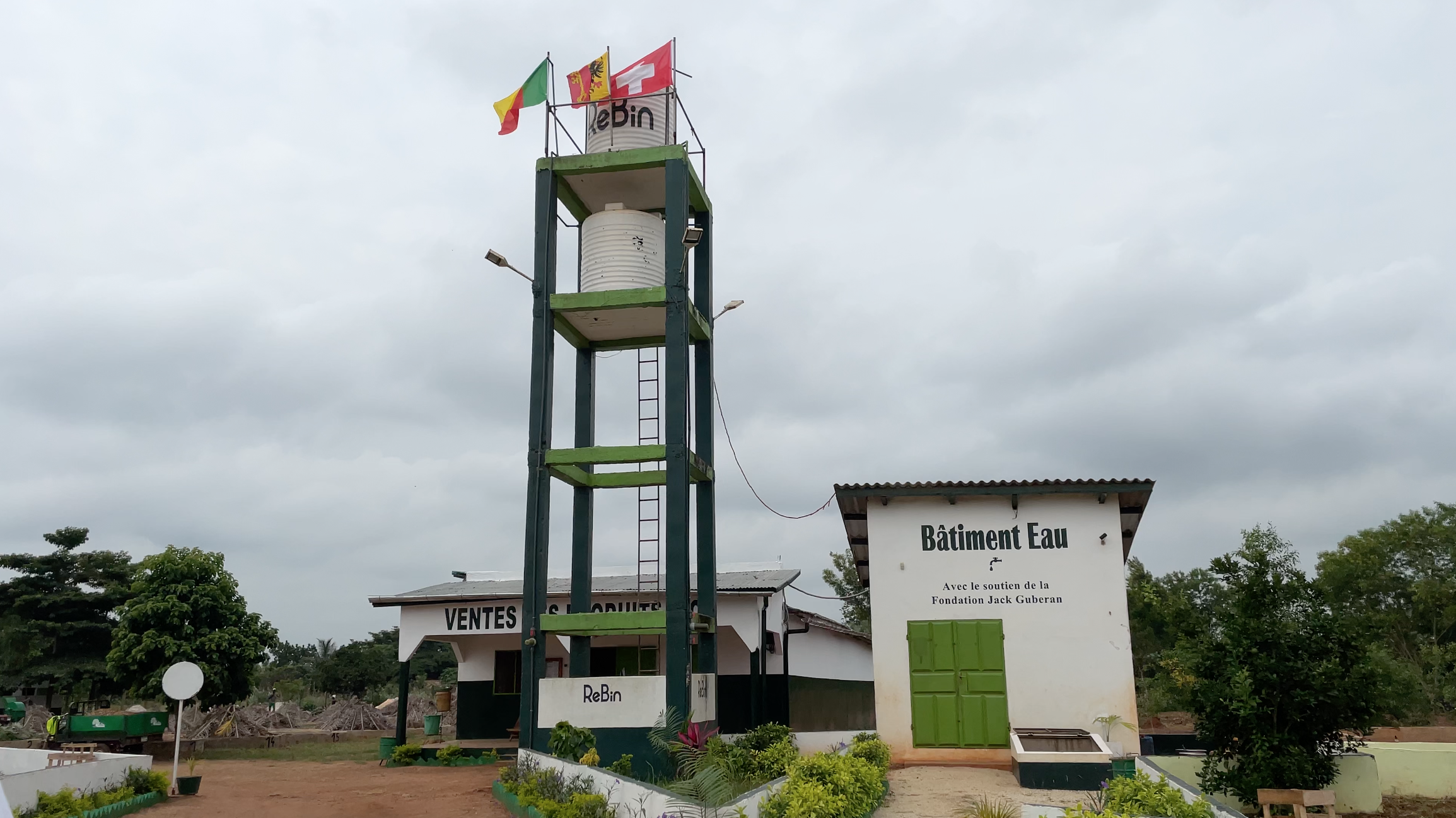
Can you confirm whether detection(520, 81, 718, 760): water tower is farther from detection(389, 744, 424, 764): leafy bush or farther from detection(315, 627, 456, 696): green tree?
detection(315, 627, 456, 696): green tree

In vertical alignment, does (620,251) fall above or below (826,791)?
above

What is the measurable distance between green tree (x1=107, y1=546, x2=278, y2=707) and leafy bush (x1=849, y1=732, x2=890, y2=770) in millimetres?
17251

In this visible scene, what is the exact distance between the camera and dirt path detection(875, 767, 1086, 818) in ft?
41.6

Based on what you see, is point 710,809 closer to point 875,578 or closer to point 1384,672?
point 875,578

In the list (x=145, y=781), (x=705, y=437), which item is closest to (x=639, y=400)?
(x=705, y=437)

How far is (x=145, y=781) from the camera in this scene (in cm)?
1708

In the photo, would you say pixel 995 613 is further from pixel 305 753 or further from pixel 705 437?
pixel 305 753

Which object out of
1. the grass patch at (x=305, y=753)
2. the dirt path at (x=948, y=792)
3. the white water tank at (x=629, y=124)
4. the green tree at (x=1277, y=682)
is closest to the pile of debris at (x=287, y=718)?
the grass patch at (x=305, y=753)

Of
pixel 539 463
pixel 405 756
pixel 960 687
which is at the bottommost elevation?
pixel 405 756

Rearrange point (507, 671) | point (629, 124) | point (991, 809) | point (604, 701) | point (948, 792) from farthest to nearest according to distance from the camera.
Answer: point (507, 671) → point (629, 124) → point (604, 701) → point (948, 792) → point (991, 809)

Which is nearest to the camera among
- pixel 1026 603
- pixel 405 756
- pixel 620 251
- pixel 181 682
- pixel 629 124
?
pixel 1026 603

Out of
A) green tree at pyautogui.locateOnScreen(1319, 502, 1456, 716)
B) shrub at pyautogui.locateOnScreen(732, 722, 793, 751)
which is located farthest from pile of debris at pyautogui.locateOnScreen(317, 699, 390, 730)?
green tree at pyautogui.locateOnScreen(1319, 502, 1456, 716)

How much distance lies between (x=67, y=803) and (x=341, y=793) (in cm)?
406

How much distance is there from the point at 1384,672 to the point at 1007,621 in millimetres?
5393
